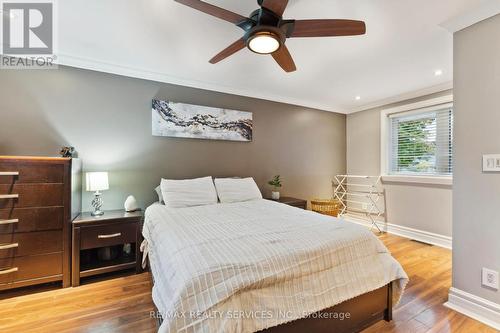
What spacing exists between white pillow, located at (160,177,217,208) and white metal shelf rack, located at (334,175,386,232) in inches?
109

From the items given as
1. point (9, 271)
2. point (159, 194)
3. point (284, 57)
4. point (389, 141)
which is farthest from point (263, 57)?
point (9, 271)

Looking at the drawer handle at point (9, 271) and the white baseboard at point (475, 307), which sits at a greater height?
the drawer handle at point (9, 271)

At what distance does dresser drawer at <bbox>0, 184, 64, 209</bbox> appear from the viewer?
1.91 meters

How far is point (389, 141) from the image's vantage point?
3.92 metres

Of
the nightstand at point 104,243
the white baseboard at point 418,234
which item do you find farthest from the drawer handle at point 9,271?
the white baseboard at point 418,234

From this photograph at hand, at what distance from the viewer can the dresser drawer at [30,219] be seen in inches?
75.4

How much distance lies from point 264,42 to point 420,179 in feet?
10.8

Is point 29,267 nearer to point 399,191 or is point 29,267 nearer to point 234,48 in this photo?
point 234,48

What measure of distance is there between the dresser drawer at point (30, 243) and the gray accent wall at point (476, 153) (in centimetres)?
346

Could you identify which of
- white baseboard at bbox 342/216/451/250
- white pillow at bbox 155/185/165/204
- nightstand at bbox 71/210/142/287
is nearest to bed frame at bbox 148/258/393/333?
nightstand at bbox 71/210/142/287

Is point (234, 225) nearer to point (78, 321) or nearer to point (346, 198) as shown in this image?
point (78, 321)

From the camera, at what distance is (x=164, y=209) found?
7.79 ft

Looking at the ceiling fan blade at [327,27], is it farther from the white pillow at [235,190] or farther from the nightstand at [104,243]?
the nightstand at [104,243]

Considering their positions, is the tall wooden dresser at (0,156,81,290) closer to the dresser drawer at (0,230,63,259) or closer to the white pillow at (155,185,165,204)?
the dresser drawer at (0,230,63,259)
